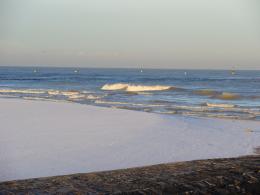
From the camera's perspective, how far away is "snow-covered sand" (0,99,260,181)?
24.0 feet

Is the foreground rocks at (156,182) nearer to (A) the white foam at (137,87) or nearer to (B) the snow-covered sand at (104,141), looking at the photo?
(B) the snow-covered sand at (104,141)

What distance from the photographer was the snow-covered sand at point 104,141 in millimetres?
7305

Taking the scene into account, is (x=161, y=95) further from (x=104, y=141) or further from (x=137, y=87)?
(x=104, y=141)

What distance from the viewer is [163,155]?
8359 mm

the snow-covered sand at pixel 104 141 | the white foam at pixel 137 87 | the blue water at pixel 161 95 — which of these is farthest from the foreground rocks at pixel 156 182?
the white foam at pixel 137 87

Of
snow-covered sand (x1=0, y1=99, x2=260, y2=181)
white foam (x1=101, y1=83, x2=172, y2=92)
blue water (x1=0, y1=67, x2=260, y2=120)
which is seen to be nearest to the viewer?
snow-covered sand (x1=0, y1=99, x2=260, y2=181)

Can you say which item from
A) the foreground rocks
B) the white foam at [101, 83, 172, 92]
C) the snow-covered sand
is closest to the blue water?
the white foam at [101, 83, 172, 92]

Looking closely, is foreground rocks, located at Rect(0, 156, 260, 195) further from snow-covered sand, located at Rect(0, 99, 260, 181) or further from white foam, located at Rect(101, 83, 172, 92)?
white foam, located at Rect(101, 83, 172, 92)

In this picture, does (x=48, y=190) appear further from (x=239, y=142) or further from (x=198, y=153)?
(x=239, y=142)

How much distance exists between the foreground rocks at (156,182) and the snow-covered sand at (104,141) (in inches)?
90.5

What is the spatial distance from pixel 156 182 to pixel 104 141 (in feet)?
19.2

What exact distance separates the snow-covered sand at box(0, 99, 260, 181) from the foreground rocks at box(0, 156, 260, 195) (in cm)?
230

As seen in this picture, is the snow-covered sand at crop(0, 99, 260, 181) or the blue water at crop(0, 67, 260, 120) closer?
the snow-covered sand at crop(0, 99, 260, 181)

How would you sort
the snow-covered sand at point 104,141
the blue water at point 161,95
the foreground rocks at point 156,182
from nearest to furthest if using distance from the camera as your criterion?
the foreground rocks at point 156,182
the snow-covered sand at point 104,141
the blue water at point 161,95
